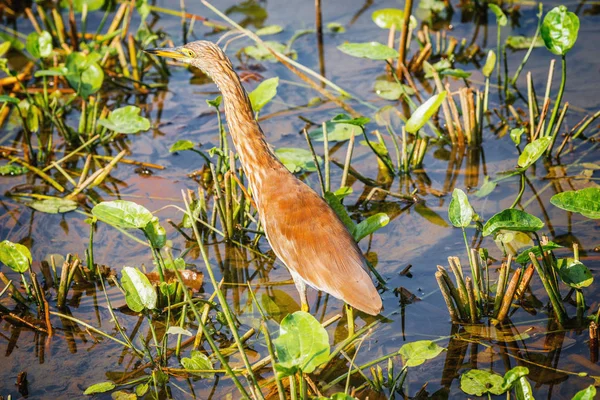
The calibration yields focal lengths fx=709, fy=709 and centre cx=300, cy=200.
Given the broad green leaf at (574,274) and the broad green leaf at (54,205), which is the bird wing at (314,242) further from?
the broad green leaf at (54,205)

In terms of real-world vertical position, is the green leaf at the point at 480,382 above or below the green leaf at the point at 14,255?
below

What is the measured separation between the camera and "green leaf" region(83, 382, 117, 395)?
9.90 feet

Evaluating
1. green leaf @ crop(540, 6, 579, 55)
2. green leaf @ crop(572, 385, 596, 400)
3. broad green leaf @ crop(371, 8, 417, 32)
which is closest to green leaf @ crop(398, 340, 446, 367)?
green leaf @ crop(572, 385, 596, 400)

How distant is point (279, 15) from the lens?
666 cm

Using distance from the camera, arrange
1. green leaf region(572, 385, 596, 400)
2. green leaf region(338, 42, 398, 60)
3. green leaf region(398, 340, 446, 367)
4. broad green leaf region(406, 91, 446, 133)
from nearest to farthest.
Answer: green leaf region(572, 385, 596, 400)
green leaf region(398, 340, 446, 367)
broad green leaf region(406, 91, 446, 133)
green leaf region(338, 42, 398, 60)

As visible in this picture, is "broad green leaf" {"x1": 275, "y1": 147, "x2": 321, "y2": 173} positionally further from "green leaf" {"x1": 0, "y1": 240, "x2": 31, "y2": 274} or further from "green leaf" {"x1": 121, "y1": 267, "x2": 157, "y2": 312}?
"green leaf" {"x1": 0, "y1": 240, "x2": 31, "y2": 274}

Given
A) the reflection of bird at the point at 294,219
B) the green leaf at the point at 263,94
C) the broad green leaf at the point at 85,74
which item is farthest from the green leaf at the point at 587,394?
the broad green leaf at the point at 85,74

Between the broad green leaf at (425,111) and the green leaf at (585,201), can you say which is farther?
the broad green leaf at (425,111)

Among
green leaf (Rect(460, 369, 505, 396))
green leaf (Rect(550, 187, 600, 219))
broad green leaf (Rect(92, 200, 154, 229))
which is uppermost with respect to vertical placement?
green leaf (Rect(550, 187, 600, 219))

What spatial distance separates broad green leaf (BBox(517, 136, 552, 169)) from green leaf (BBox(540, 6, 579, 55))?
89cm

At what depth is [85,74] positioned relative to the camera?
476cm

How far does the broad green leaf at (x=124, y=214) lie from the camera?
319cm

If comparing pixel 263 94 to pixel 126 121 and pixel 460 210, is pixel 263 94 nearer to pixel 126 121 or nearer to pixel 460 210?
pixel 126 121

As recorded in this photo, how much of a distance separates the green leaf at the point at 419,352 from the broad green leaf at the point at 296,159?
1.54 meters
